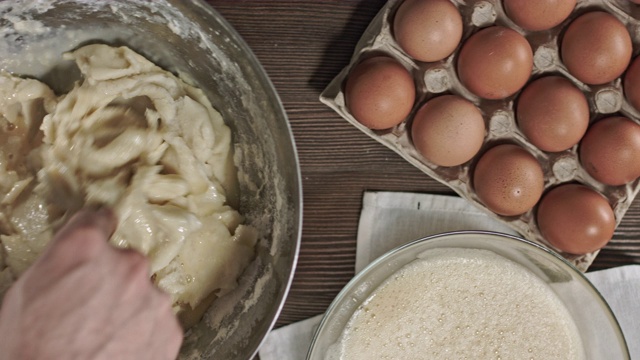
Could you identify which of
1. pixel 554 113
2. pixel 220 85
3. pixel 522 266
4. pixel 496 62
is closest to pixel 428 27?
pixel 496 62

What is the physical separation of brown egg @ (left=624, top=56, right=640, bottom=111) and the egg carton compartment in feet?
0.05

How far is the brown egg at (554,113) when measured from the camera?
1.04 meters

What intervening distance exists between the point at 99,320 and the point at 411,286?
2.06 feet

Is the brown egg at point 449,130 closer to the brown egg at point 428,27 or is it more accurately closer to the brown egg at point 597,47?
the brown egg at point 428,27

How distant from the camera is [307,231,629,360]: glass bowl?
1.08 meters

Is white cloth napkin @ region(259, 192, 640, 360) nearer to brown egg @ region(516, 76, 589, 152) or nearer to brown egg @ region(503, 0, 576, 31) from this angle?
brown egg @ region(516, 76, 589, 152)

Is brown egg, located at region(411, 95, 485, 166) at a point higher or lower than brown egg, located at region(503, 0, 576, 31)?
lower

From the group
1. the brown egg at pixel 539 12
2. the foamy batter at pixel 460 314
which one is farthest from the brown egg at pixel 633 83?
the foamy batter at pixel 460 314

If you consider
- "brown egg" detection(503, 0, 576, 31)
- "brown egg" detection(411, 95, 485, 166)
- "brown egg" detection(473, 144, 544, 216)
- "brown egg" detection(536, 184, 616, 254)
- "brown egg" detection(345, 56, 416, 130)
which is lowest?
"brown egg" detection(536, 184, 616, 254)

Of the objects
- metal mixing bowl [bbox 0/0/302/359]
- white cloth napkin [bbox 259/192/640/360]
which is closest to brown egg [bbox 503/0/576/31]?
A: white cloth napkin [bbox 259/192/640/360]

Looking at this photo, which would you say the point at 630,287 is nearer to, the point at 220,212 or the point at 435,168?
the point at 435,168

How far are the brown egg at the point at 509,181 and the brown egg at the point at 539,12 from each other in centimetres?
23

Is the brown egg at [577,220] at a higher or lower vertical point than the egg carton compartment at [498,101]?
lower

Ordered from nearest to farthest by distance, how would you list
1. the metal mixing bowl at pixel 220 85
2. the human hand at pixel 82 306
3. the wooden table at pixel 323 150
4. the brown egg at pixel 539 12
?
the human hand at pixel 82 306 → the metal mixing bowl at pixel 220 85 → the brown egg at pixel 539 12 → the wooden table at pixel 323 150
